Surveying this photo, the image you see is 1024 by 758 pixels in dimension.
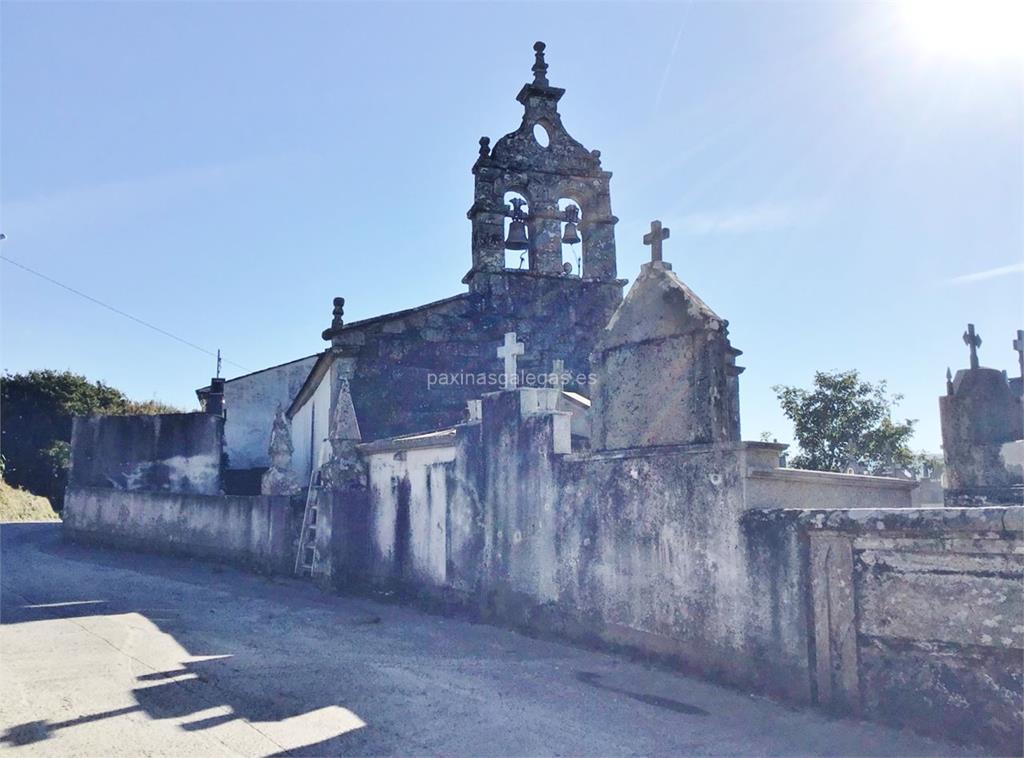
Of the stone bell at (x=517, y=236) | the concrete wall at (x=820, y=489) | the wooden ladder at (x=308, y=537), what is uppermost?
the stone bell at (x=517, y=236)

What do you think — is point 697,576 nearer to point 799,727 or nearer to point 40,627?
point 799,727

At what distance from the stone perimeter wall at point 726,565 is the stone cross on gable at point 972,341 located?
8.36 feet

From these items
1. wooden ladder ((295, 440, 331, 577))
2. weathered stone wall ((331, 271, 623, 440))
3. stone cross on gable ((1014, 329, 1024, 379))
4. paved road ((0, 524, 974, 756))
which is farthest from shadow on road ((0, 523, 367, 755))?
stone cross on gable ((1014, 329, 1024, 379))

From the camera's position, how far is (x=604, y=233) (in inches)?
578

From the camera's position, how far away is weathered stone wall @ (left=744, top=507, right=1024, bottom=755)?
168 inches

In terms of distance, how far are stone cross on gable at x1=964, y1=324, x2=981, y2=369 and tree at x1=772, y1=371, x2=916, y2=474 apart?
15905 millimetres

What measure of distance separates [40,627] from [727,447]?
24.6 ft

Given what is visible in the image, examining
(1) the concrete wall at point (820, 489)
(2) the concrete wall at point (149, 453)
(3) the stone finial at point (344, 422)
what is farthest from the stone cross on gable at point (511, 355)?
(2) the concrete wall at point (149, 453)

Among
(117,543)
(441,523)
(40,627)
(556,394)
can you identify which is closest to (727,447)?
(556,394)

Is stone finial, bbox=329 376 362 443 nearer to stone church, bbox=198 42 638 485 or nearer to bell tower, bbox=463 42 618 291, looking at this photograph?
stone church, bbox=198 42 638 485

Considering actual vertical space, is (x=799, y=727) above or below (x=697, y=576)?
below

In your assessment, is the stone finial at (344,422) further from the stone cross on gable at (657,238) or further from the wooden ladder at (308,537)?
the stone cross on gable at (657,238)

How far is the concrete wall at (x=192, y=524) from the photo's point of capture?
A: 13086mm

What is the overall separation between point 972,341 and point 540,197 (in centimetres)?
729
